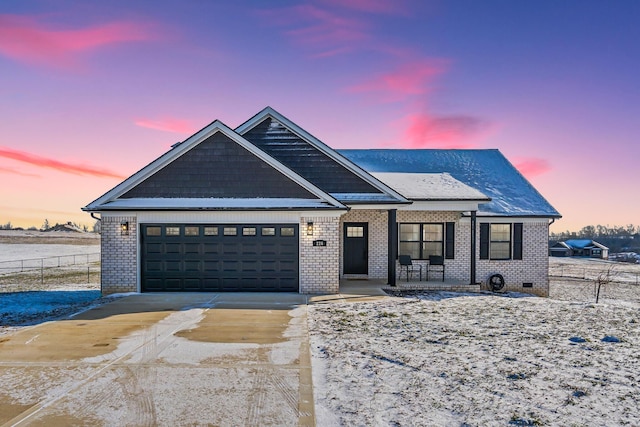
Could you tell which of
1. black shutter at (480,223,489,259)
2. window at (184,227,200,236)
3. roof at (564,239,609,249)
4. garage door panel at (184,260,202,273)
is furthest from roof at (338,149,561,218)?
roof at (564,239,609,249)

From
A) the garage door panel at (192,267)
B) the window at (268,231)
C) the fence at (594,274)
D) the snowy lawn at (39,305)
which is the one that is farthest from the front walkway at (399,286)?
the fence at (594,274)

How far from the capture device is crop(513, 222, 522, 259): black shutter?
15.0 metres

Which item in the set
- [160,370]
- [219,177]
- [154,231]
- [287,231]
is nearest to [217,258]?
[154,231]

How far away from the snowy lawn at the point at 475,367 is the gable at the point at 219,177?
4.55 metres

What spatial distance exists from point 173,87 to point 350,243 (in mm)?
9404

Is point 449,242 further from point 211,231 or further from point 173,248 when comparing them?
point 173,248

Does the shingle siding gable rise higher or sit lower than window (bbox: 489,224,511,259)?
higher

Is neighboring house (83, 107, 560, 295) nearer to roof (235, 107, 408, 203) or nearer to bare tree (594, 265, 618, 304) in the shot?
roof (235, 107, 408, 203)

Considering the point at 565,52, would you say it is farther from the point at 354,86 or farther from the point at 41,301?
the point at 41,301

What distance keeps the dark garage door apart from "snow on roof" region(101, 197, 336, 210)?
0.67 m

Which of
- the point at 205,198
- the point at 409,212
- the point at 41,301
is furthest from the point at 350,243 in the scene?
the point at 41,301

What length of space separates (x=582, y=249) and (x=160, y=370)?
71.4 metres

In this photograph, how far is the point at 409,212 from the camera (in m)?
15.1

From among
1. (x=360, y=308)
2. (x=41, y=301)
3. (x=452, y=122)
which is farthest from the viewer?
(x=452, y=122)
